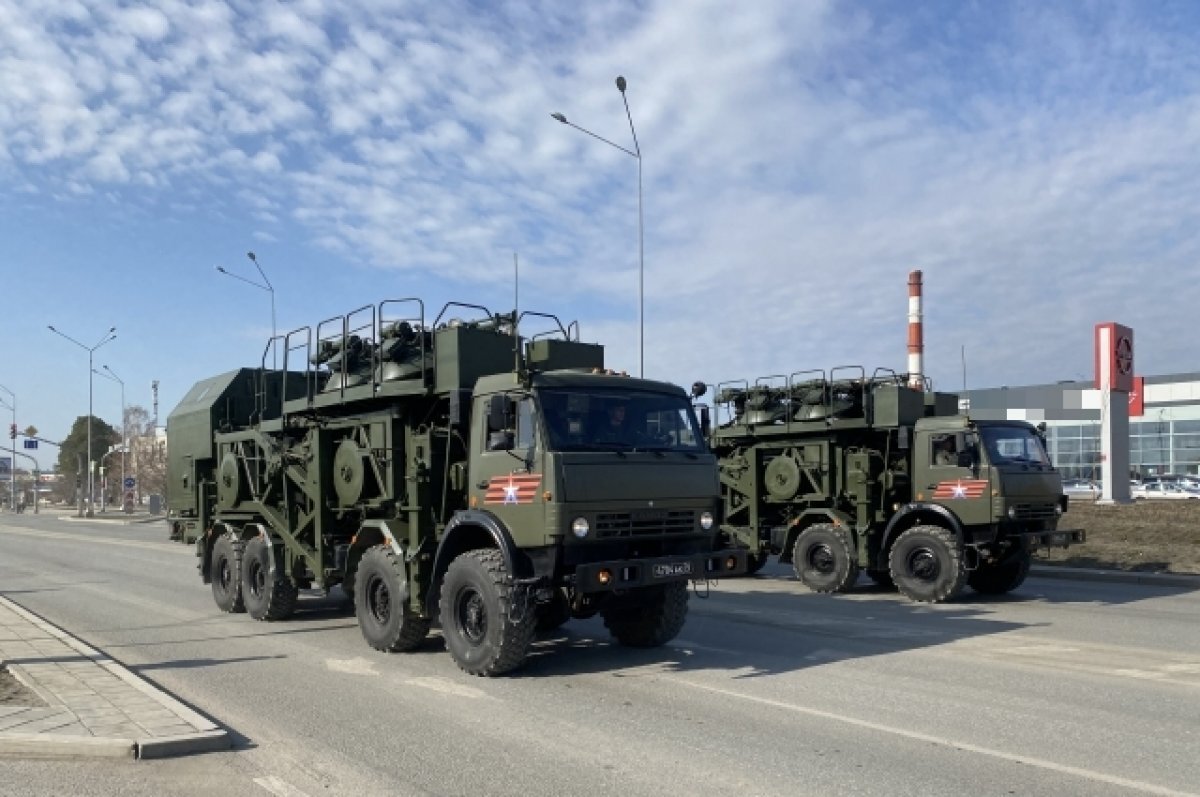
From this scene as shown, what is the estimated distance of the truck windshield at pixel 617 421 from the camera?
856cm

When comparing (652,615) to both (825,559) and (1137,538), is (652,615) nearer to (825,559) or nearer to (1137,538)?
(825,559)

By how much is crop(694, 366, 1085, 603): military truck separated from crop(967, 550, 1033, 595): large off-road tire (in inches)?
0.8

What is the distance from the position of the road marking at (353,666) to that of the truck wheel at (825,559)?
8.42 meters

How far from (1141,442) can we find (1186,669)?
79.1 meters

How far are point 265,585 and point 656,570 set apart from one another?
243 inches

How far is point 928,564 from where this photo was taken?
561 inches

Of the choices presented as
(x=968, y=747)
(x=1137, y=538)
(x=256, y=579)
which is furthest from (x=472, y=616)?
(x=1137, y=538)

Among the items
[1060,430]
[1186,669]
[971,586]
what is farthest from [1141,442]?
[1186,669]

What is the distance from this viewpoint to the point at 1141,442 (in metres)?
78.3

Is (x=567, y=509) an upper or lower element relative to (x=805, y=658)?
upper

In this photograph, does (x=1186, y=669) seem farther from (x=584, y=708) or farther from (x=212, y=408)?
(x=212, y=408)

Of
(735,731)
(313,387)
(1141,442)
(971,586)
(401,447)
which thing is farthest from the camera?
(1141,442)

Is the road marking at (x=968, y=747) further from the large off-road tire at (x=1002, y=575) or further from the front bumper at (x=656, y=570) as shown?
the large off-road tire at (x=1002, y=575)

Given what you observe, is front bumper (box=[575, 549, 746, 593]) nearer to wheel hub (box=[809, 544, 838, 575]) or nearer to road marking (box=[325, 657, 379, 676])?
road marking (box=[325, 657, 379, 676])
